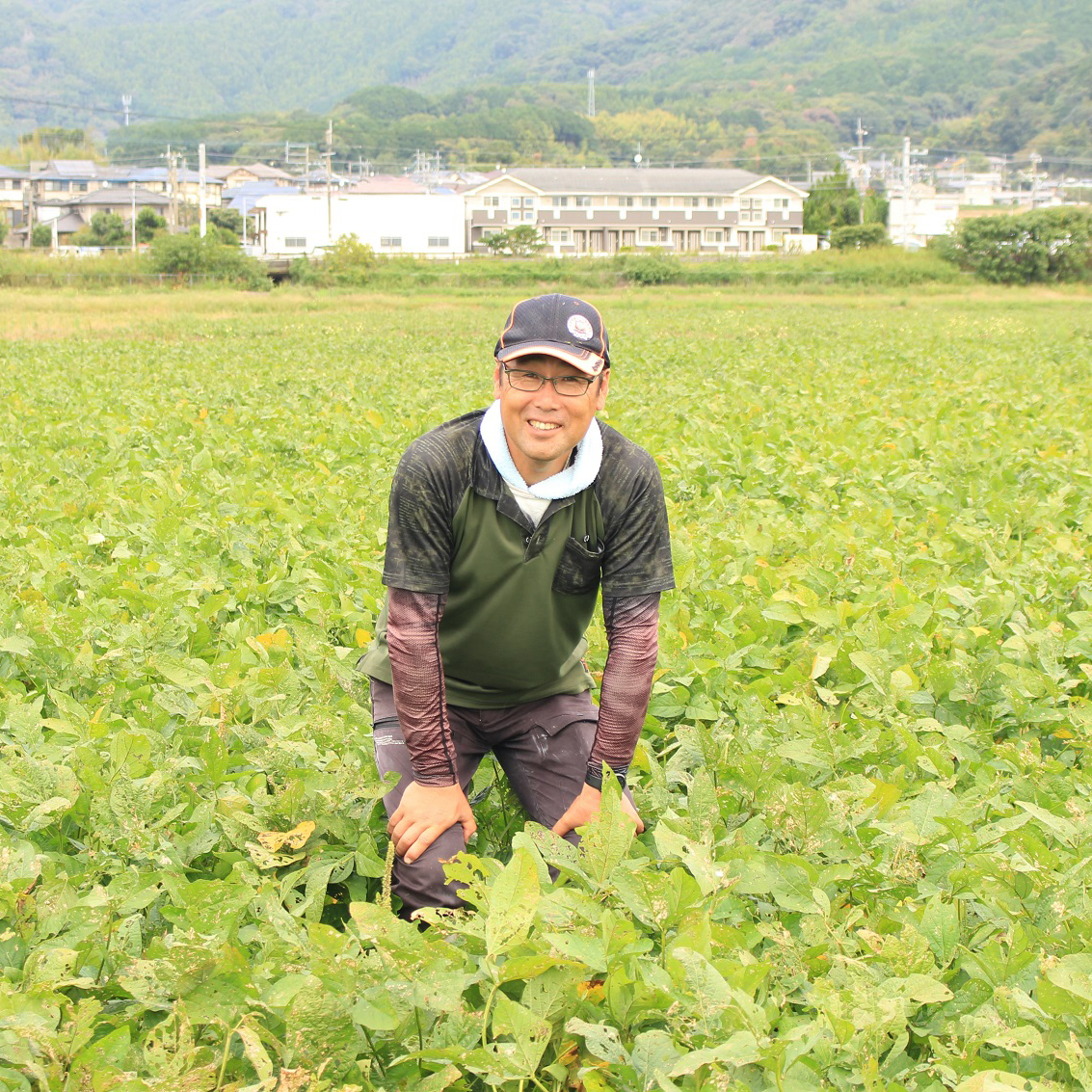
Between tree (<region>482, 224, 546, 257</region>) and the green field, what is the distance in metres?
63.0

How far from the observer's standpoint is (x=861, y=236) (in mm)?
62969

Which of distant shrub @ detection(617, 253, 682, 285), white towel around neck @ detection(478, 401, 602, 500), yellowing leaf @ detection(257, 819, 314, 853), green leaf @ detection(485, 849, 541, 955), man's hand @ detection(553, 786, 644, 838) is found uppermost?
distant shrub @ detection(617, 253, 682, 285)

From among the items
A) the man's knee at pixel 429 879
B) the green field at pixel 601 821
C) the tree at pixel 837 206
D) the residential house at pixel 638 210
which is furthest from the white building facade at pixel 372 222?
the man's knee at pixel 429 879

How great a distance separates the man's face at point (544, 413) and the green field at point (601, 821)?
915 mm

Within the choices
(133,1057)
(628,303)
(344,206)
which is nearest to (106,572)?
(133,1057)

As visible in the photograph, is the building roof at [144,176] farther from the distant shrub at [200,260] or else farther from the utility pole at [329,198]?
the distant shrub at [200,260]

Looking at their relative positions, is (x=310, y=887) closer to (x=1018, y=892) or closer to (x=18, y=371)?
(x=1018, y=892)

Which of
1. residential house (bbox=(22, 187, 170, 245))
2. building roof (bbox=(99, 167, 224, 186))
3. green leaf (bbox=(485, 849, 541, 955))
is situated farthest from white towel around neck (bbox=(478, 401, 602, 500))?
building roof (bbox=(99, 167, 224, 186))

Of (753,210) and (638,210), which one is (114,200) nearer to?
(638,210)

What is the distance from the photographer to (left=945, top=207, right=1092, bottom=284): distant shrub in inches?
2026

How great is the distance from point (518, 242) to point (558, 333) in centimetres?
6810

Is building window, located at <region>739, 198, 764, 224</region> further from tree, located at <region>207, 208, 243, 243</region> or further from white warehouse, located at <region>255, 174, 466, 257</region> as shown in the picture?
tree, located at <region>207, 208, 243, 243</region>

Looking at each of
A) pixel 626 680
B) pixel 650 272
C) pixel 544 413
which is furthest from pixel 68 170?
pixel 626 680

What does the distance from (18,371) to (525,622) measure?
14.4 meters
